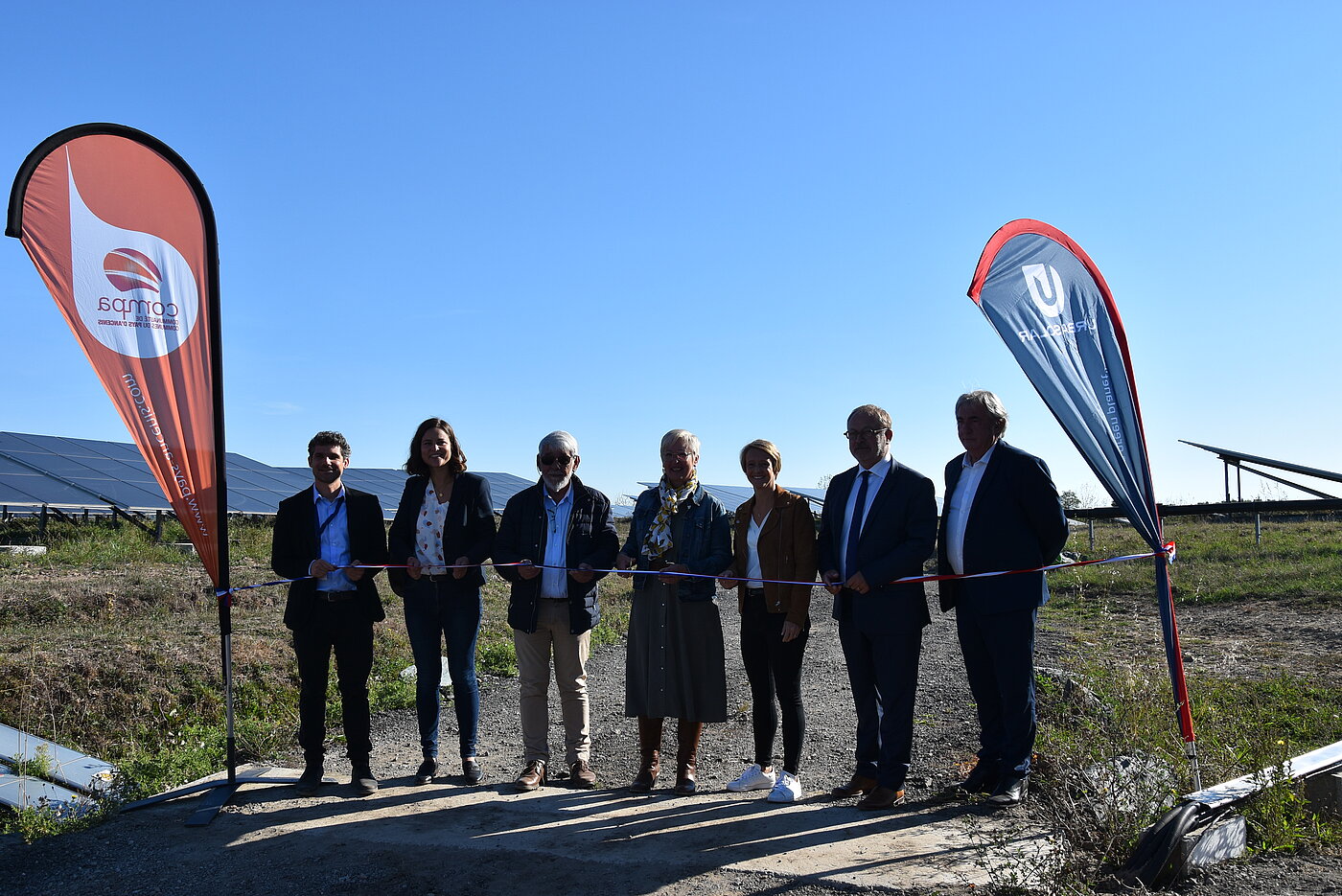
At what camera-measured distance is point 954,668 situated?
935 cm

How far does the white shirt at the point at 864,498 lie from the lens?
4.93 metres

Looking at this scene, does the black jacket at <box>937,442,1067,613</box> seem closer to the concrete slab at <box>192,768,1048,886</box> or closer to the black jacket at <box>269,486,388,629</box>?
the concrete slab at <box>192,768,1048,886</box>

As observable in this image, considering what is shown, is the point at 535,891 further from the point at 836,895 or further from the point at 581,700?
the point at 581,700

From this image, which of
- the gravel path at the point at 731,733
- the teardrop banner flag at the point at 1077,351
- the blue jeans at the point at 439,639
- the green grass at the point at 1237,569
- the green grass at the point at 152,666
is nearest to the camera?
the teardrop banner flag at the point at 1077,351

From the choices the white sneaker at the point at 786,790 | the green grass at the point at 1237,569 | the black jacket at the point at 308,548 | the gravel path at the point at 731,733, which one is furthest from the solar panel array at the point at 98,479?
the green grass at the point at 1237,569

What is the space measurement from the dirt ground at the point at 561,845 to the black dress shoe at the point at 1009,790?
3.4 inches

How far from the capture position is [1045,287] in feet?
15.4

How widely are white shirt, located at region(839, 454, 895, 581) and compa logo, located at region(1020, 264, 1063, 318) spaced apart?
106 cm

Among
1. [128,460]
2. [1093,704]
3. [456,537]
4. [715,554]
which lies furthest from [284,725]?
[128,460]

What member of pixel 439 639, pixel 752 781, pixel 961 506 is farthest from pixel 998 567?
pixel 439 639

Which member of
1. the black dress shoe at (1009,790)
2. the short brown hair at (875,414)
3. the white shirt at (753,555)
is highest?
the short brown hair at (875,414)

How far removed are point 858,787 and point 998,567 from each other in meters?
1.37

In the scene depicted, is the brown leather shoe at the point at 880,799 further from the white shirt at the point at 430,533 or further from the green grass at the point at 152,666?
the green grass at the point at 152,666

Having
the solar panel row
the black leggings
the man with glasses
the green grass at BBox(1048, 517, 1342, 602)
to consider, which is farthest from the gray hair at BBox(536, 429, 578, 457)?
the green grass at BBox(1048, 517, 1342, 602)
